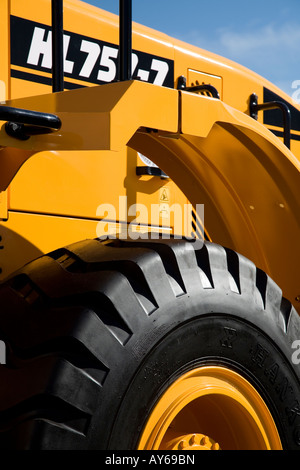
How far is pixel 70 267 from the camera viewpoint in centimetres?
180

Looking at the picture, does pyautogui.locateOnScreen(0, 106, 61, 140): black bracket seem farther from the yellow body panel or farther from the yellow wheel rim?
the yellow wheel rim

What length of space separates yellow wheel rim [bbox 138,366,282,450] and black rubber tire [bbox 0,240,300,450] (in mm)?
39

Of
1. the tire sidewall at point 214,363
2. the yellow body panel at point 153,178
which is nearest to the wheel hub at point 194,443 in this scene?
the tire sidewall at point 214,363

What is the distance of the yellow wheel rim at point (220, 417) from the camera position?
178cm

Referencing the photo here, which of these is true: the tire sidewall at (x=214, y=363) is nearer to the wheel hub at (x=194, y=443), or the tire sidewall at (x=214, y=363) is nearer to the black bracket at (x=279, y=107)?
the wheel hub at (x=194, y=443)

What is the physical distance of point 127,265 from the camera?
1703 mm

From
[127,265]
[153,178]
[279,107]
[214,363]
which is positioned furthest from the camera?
[279,107]

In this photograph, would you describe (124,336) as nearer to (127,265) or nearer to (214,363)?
(127,265)

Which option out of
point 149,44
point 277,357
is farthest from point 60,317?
point 149,44

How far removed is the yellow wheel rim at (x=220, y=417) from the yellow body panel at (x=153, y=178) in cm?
76

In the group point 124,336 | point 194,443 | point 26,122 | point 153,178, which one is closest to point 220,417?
point 194,443

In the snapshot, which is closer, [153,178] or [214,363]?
[214,363]

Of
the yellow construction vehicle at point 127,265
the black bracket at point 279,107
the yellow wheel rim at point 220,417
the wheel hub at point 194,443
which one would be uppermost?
the black bracket at point 279,107

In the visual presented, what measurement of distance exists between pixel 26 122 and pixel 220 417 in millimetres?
1071
